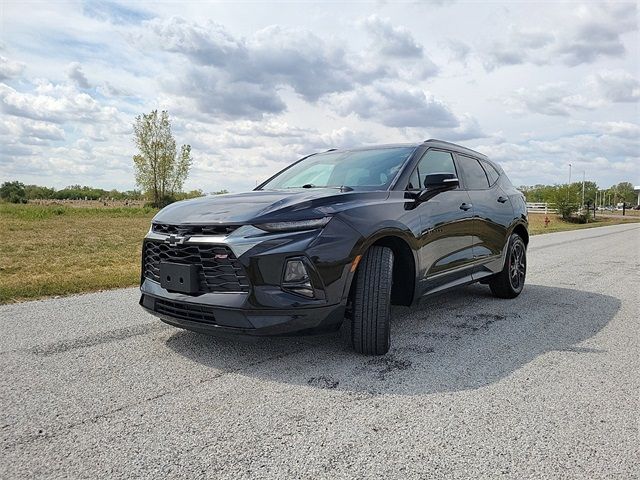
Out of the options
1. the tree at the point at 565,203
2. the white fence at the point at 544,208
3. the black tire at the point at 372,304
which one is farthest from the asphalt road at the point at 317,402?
the white fence at the point at 544,208

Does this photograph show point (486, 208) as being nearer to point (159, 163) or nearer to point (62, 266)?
point (62, 266)

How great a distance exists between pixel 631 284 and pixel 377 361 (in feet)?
17.7

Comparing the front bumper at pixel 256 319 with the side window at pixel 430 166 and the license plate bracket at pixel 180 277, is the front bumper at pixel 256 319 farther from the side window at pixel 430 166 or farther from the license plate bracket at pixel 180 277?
the side window at pixel 430 166

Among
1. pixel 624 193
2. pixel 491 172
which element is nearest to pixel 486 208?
pixel 491 172

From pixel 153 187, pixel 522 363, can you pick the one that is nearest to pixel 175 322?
pixel 522 363

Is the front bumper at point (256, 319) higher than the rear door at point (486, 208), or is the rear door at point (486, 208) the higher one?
the rear door at point (486, 208)

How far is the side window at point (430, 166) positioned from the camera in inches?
165

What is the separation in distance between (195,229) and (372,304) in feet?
4.23

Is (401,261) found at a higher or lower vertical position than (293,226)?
lower

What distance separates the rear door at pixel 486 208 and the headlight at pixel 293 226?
2.29m

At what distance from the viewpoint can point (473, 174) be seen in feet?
17.2

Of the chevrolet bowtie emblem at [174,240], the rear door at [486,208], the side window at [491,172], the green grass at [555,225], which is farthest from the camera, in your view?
the green grass at [555,225]

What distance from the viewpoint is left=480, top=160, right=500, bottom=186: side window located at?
5633 mm

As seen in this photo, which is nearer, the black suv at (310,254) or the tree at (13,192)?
the black suv at (310,254)
